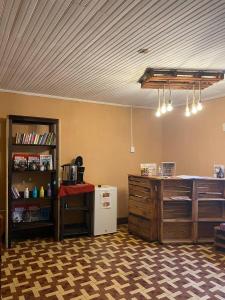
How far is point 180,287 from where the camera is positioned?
260 centimetres

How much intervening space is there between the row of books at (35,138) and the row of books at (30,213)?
3.56 ft

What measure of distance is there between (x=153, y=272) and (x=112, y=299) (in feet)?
2.45

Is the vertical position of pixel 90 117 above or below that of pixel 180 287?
above

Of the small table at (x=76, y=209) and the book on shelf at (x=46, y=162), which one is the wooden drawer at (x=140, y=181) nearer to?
the small table at (x=76, y=209)

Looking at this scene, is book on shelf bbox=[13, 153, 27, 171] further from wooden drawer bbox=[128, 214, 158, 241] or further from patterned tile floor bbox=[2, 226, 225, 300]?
wooden drawer bbox=[128, 214, 158, 241]

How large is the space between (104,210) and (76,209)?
495 millimetres

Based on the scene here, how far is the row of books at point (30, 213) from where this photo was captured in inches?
159

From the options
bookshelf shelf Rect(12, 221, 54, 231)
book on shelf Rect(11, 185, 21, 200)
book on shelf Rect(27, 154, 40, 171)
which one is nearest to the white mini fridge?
bookshelf shelf Rect(12, 221, 54, 231)

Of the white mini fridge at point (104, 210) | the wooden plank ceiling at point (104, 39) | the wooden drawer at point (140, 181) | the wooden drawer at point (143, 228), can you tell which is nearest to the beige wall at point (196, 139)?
the wooden plank ceiling at point (104, 39)

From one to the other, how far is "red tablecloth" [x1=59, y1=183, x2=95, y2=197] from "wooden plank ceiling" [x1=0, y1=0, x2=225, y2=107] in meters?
1.67

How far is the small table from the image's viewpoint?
4078 mm

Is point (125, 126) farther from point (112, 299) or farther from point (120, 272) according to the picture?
point (112, 299)

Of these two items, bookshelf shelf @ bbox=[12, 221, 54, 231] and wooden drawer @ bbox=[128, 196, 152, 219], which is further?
wooden drawer @ bbox=[128, 196, 152, 219]

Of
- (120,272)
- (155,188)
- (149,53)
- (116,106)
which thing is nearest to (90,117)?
(116,106)
